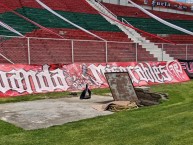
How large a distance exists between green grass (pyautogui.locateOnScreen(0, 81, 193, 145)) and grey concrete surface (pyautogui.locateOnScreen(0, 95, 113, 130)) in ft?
1.66

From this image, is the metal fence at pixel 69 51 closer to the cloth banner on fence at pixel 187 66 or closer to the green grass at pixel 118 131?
the cloth banner on fence at pixel 187 66

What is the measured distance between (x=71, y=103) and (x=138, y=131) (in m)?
5.22

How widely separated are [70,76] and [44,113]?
24.9 feet

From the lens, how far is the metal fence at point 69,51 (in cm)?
1855

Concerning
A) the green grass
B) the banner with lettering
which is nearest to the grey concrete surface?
the green grass

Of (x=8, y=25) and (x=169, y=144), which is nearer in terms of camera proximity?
(x=169, y=144)

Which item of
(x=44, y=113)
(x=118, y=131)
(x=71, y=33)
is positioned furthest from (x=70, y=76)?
(x=71, y=33)

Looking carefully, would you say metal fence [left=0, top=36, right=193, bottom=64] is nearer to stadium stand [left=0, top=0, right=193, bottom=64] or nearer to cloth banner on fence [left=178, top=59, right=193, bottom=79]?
stadium stand [left=0, top=0, right=193, bottom=64]

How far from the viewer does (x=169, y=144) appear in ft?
21.2

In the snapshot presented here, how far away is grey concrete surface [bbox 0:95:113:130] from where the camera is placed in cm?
893

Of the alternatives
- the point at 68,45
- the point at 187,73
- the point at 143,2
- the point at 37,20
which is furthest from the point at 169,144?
the point at 143,2

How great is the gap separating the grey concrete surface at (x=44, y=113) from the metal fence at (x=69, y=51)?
6439 millimetres

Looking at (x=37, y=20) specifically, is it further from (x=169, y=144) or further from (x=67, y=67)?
(x=169, y=144)

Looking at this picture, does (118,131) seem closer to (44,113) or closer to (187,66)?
(44,113)
